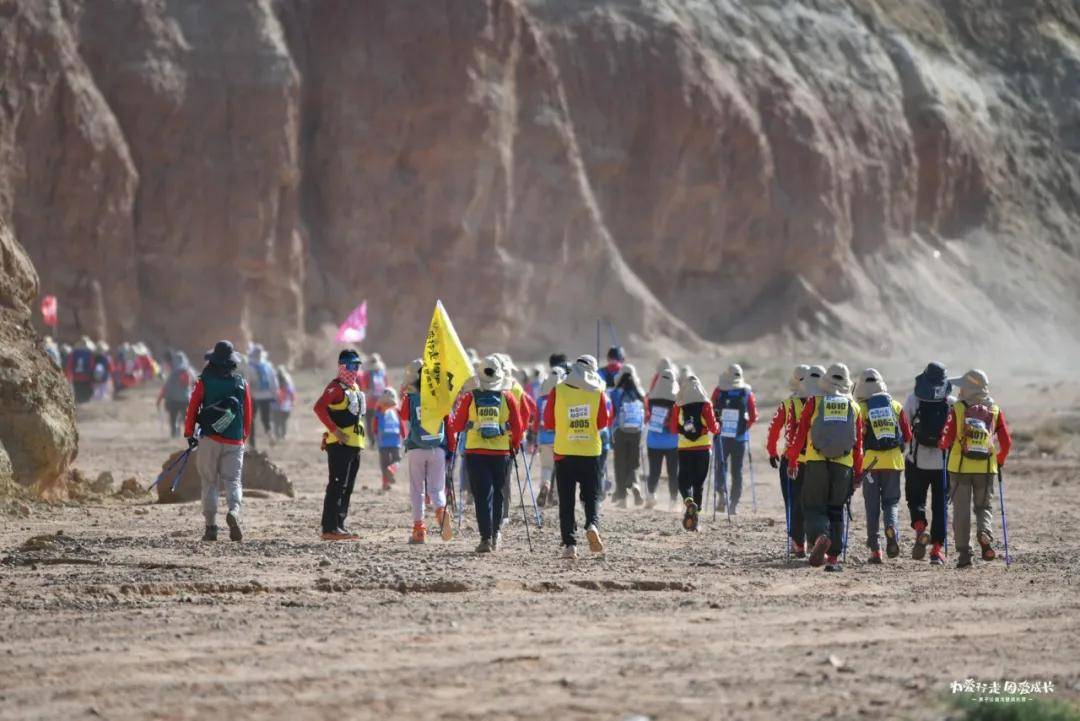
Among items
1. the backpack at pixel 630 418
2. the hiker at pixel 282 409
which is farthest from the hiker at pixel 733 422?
the hiker at pixel 282 409

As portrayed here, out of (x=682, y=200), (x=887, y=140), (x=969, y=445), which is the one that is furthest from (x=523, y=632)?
(x=887, y=140)

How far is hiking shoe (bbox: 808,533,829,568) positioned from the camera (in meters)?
14.3

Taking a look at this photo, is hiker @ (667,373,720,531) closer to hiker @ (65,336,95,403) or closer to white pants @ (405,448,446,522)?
white pants @ (405,448,446,522)

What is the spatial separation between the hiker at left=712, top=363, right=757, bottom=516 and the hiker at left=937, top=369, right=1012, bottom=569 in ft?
16.8

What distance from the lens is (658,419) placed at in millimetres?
20734

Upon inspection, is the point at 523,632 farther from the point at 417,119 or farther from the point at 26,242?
the point at 417,119

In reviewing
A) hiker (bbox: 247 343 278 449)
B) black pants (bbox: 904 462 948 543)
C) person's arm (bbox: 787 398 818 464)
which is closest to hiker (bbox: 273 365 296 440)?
hiker (bbox: 247 343 278 449)

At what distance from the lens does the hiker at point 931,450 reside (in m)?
15.2

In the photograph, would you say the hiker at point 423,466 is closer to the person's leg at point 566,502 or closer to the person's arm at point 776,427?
the person's leg at point 566,502

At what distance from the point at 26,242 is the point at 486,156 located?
14.7m

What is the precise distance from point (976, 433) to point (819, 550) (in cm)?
177

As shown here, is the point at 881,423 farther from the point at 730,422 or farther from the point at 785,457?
the point at 730,422

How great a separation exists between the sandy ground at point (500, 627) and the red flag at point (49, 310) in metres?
28.9

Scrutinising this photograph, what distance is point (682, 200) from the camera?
60531 millimetres
